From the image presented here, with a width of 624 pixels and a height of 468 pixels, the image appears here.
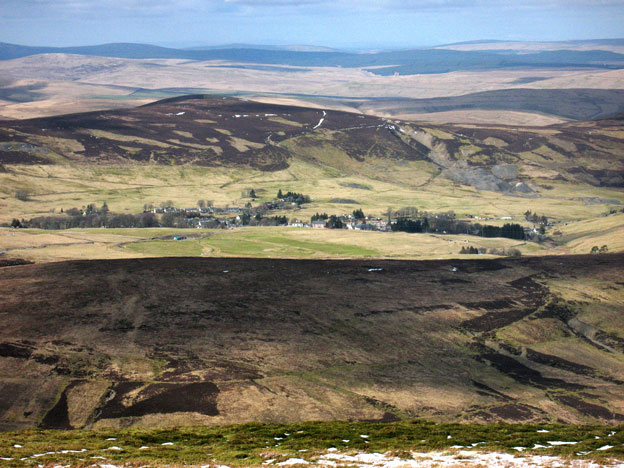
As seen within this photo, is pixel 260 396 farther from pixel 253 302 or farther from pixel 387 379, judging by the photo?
pixel 253 302

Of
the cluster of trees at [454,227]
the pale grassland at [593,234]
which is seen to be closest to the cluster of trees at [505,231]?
the cluster of trees at [454,227]

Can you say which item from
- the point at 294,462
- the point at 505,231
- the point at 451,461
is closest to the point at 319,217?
the point at 505,231

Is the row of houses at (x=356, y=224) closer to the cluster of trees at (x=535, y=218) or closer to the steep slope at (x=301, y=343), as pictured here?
the cluster of trees at (x=535, y=218)

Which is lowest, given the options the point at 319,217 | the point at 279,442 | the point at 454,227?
the point at 454,227

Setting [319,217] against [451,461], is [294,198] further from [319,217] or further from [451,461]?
[451,461]

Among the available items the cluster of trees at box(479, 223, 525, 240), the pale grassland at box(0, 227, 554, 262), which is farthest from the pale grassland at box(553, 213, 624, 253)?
the pale grassland at box(0, 227, 554, 262)

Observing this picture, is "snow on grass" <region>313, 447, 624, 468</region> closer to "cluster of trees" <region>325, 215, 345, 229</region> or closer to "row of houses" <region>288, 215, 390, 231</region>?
"row of houses" <region>288, 215, 390, 231</region>

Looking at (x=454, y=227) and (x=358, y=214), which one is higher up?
(x=358, y=214)
